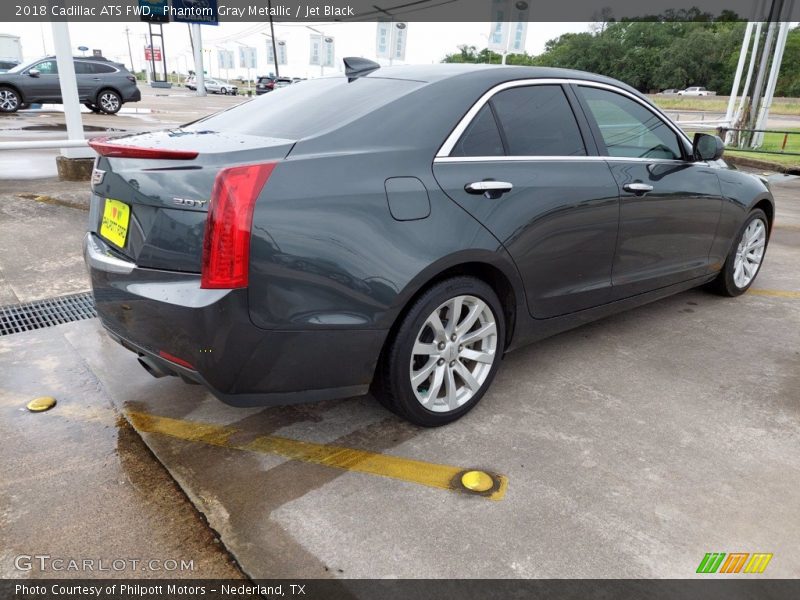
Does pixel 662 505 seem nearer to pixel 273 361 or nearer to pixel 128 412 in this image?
pixel 273 361

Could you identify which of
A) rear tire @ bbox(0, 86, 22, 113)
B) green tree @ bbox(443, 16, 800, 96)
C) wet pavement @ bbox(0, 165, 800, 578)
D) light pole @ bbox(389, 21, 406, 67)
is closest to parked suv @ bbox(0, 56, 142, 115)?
rear tire @ bbox(0, 86, 22, 113)

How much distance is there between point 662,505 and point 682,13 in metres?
107

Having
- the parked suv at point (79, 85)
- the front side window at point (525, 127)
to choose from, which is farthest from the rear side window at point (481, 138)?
the parked suv at point (79, 85)

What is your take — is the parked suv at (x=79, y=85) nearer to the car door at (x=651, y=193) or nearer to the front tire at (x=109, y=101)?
the front tire at (x=109, y=101)

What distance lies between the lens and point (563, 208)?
3.05 meters

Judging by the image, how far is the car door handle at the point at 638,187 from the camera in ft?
11.1

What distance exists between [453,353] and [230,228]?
1.19m

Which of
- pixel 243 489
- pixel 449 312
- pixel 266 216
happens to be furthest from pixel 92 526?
pixel 449 312

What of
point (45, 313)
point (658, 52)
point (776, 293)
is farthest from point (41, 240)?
point (658, 52)

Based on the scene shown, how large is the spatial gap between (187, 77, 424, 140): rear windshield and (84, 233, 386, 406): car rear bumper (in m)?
0.80

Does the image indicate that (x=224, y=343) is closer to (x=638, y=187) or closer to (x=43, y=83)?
(x=638, y=187)

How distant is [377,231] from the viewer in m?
2.37

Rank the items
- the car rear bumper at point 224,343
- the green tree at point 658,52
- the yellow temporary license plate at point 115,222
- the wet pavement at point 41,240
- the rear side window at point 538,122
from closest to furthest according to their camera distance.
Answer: the car rear bumper at point 224,343 → the yellow temporary license plate at point 115,222 → the rear side window at point 538,122 → the wet pavement at point 41,240 → the green tree at point 658,52

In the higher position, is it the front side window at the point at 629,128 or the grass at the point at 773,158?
the front side window at the point at 629,128
